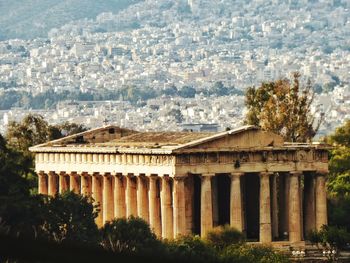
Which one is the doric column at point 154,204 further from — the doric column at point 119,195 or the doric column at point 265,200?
the doric column at point 265,200

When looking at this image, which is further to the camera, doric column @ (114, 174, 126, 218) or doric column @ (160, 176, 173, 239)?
doric column @ (114, 174, 126, 218)

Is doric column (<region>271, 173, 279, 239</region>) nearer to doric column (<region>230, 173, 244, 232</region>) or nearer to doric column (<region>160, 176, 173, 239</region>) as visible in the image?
doric column (<region>230, 173, 244, 232</region>)

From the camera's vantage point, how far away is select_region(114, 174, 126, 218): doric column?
69812 millimetres

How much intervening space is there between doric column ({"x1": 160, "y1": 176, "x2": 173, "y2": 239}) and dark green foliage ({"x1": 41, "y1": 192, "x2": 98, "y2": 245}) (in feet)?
12.2

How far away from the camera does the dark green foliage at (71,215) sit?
51312 millimetres

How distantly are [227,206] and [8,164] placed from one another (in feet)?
35.6

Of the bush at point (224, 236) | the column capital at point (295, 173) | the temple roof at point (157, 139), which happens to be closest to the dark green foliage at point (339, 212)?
the column capital at point (295, 173)

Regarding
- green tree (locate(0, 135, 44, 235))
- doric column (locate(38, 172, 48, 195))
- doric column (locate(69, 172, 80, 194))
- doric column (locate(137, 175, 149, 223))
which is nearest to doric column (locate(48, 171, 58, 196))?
doric column (locate(38, 172, 48, 195))

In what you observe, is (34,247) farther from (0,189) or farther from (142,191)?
(142,191)

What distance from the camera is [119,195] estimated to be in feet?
230

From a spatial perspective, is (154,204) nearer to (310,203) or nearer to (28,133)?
(310,203)

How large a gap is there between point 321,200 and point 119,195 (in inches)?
294

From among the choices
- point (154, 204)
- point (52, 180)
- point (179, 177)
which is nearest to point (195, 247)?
point (179, 177)

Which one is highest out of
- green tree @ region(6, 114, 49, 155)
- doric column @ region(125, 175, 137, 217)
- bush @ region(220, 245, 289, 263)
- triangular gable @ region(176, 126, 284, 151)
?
green tree @ region(6, 114, 49, 155)
